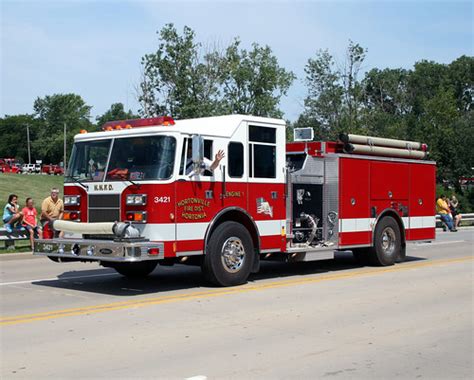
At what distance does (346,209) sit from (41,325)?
7.49 metres

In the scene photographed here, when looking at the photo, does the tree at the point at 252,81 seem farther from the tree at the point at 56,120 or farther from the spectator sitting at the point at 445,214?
the tree at the point at 56,120

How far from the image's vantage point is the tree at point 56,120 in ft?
400

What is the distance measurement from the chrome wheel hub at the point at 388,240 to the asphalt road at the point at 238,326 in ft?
5.23

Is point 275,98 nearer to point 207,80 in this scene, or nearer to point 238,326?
point 207,80

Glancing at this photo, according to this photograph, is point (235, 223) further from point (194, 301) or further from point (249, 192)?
point (194, 301)

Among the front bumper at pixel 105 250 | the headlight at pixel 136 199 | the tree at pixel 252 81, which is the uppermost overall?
the tree at pixel 252 81

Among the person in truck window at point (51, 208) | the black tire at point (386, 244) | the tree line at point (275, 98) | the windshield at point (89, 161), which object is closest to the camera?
the windshield at point (89, 161)

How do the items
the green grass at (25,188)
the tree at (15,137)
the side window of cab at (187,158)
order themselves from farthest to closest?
the tree at (15,137)
the green grass at (25,188)
the side window of cab at (187,158)

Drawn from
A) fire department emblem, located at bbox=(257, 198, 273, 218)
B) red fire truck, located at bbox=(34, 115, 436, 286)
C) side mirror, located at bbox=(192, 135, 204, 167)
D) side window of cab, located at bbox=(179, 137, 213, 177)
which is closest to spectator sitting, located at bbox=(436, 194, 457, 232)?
red fire truck, located at bbox=(34, 115, 436, 286)

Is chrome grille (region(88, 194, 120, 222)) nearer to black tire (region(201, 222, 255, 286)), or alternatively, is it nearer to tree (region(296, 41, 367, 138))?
black tire (region(201, 222, 255, 286))

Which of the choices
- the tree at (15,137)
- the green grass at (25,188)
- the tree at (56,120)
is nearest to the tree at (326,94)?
the green grass at (25,188)

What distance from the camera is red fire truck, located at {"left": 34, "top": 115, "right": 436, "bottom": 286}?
10180mm

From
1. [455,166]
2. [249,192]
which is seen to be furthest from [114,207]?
[455,166]

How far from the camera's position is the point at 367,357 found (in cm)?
668
